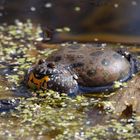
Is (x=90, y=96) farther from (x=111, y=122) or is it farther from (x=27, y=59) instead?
(x=27, y=59)

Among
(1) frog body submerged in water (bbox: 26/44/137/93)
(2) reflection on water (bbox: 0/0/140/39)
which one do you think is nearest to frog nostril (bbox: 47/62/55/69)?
(1) frog body submerged in water (bbox: 26/44/137/93)

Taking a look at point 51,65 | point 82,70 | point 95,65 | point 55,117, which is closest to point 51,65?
point 51,65

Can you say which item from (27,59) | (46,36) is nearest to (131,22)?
(46,36)

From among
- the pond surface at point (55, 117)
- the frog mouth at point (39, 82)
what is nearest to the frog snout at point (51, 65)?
the frog mouth at point (39, 82)

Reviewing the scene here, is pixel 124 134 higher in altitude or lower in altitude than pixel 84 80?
lower

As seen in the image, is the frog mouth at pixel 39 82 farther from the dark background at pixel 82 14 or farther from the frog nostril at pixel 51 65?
the dark background at pixel 82 14

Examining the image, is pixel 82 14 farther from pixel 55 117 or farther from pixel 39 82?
pixel 55 117
